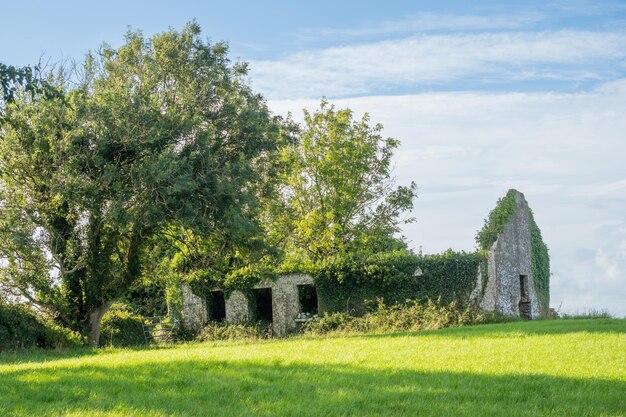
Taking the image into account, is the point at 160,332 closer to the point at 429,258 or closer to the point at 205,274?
the point at 205,274

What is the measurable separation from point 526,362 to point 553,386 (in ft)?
8.71

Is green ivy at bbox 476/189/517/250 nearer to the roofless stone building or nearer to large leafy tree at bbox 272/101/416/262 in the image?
the roofless stone building

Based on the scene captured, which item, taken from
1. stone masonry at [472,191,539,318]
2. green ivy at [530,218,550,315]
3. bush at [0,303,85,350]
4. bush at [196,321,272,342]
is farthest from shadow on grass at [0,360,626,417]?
green ivy at [530,218,550,315]

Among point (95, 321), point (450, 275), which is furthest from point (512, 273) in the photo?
point (95, 321)

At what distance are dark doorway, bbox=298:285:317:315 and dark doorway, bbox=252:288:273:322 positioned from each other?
7.43 feet

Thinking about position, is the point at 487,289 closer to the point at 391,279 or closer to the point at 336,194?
the point at 391,279

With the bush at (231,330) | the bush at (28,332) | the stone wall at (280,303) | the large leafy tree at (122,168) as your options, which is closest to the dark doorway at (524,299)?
the stone wall at (280,303)

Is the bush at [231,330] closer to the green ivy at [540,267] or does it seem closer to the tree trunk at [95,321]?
the tree trunk at [95,321]

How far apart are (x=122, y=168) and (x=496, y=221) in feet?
55.9

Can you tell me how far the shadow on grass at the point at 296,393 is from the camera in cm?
1043

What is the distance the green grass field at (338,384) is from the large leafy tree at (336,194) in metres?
24.6

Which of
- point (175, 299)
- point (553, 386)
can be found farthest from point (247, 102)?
point (553, 386)

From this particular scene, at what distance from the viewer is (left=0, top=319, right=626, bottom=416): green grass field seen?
1052 cm

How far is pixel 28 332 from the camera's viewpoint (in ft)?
88.8
